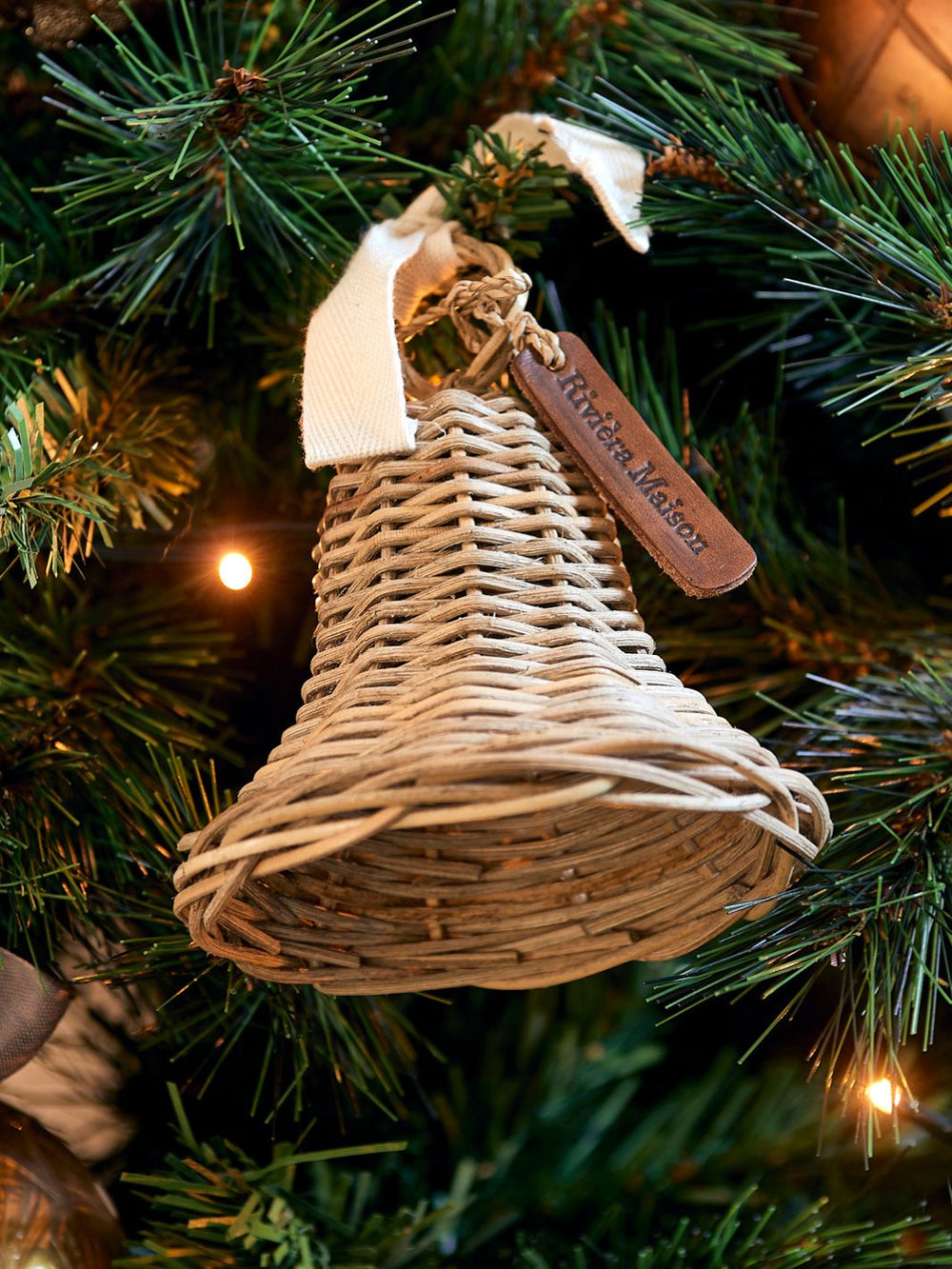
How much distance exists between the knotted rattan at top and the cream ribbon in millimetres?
15

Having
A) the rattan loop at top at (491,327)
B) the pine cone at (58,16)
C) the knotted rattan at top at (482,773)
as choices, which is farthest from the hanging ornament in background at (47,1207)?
the pine cone at (58,16)

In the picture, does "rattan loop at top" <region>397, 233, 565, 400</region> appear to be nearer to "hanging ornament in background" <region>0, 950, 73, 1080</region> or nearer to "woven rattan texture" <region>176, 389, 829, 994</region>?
"woven rattan texture" <region>176, 389, 829, 994</region>

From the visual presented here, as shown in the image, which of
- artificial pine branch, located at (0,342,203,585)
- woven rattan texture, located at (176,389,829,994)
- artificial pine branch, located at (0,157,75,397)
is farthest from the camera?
artificial pine branch, located at (0,157,75,397)

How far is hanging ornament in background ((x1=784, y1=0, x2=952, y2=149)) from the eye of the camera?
1.72 feet

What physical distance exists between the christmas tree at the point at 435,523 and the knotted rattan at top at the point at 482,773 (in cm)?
1

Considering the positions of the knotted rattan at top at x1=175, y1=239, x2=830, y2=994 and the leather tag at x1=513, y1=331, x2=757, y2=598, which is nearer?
the knotted rattan at top at x1=175, y1=239, x2=830, y2=994

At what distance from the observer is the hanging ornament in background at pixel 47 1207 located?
489 mm

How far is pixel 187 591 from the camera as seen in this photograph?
639 millimetres

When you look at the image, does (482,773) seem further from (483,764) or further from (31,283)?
(31,283)

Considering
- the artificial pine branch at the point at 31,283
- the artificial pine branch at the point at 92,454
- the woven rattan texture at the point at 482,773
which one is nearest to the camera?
the woven rattan texture at the point at 482,773

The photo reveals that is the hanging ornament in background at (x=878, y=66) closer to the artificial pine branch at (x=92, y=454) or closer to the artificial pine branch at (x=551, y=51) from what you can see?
the artificial pine branch at (x=551, y=51)

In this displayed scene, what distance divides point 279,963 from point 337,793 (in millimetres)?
134

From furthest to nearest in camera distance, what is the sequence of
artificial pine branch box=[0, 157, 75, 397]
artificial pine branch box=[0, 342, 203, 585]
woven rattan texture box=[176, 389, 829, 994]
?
artificial pine branch box=[0, 157, 75, 397], artificial pine branch box=[0, 342, 203, 585], woven rattan texture box=[176, 389, 829, 994]

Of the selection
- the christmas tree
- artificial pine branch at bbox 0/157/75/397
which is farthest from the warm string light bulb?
artificial pine branch at bbox 0/157/75/397
